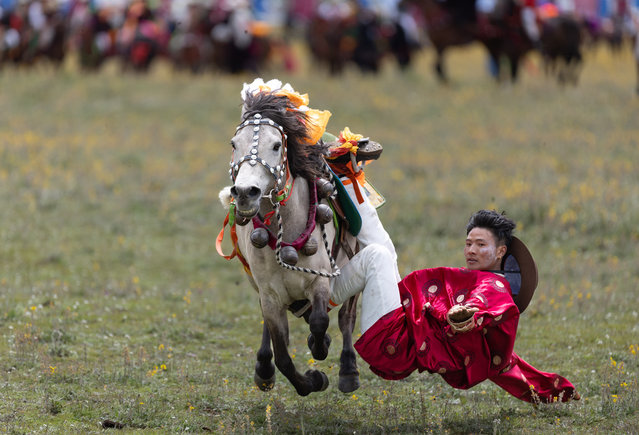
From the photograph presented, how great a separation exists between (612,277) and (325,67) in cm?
2128

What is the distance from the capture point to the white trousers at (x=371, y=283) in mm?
5875

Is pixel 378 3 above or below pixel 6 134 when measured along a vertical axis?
above

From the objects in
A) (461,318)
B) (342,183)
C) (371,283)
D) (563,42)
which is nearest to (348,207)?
(342,183)

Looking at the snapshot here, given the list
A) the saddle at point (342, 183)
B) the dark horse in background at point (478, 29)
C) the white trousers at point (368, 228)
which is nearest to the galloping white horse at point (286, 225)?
the saddle at point (342, 183)

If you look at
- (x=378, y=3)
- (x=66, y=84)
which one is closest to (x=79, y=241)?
(x=66, y=84)

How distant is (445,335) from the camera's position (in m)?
5.73

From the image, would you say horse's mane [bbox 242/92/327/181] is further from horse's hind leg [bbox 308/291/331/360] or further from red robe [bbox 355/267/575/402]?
red robe [bbox 355/267/575/402]

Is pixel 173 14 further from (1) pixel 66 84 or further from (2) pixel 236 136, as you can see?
(2) pixel 236 136

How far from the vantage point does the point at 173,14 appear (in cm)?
3078

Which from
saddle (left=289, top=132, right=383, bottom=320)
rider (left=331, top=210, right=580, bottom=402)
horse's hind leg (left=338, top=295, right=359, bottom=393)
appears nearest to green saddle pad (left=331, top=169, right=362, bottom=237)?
saddle (left=289, top=132, right=383, bottom=320)

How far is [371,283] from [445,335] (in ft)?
1.98

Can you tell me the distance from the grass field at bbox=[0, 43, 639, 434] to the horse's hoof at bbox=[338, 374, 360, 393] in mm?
205

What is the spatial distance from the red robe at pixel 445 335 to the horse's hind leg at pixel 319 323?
9.8 inches

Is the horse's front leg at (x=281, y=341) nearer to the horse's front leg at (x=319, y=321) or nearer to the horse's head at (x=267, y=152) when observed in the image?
the horse's front leg at (x=319, y=321)
